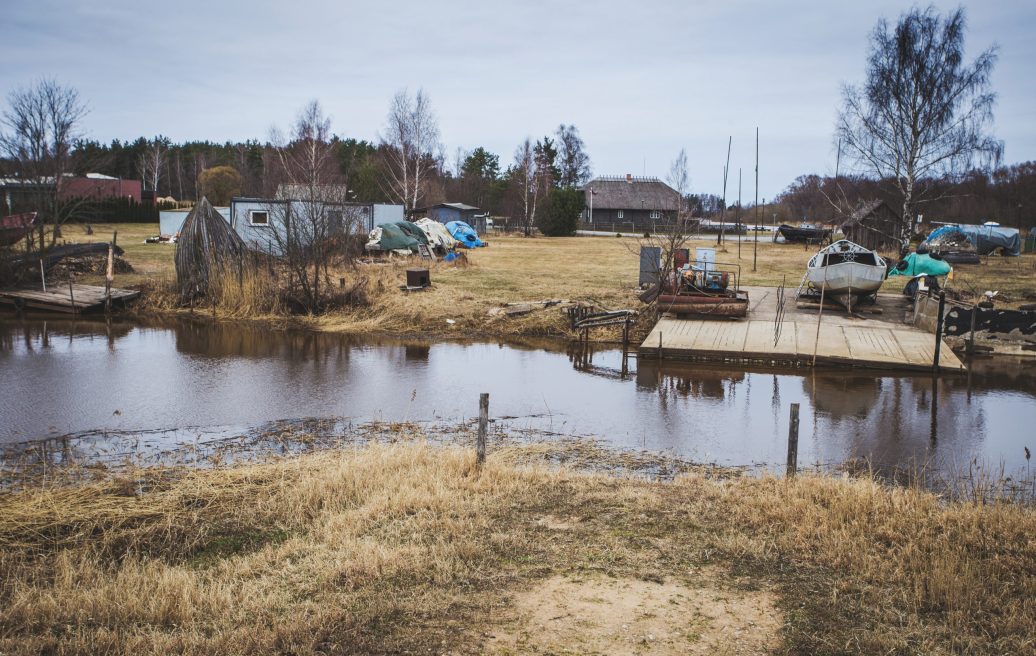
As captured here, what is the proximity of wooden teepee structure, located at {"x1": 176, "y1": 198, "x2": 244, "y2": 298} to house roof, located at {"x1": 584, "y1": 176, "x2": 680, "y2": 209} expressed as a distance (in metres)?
47.5

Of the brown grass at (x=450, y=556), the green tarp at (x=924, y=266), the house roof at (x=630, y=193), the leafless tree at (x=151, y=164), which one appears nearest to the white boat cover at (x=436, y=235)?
the green tarp at (x=924, y=266)

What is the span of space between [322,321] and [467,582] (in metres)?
15.9

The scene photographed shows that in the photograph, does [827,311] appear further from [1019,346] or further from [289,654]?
[289,654]

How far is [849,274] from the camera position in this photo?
19969mm

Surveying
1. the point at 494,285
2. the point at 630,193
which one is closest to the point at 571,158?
the point at 630,193

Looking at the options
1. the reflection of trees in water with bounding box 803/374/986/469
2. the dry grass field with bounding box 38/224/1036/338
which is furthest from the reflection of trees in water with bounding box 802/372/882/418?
the dry grass field with bounding box 38/224/1036/338

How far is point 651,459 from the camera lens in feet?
33.6

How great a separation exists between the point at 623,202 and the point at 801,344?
5173 cm

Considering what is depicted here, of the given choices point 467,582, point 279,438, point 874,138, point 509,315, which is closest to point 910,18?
point 874,138

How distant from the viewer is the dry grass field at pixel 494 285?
20703 millimetres

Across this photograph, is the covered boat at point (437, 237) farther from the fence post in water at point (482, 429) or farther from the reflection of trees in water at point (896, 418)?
the fence post in water at point (482, 429)

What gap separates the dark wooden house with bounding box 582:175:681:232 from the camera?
66500 mm

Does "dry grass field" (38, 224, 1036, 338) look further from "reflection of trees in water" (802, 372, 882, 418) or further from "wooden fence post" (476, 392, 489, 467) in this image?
"wooden fence post" (476, 392, 489, 467)

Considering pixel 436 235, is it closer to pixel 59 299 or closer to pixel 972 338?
pixel 59 299
